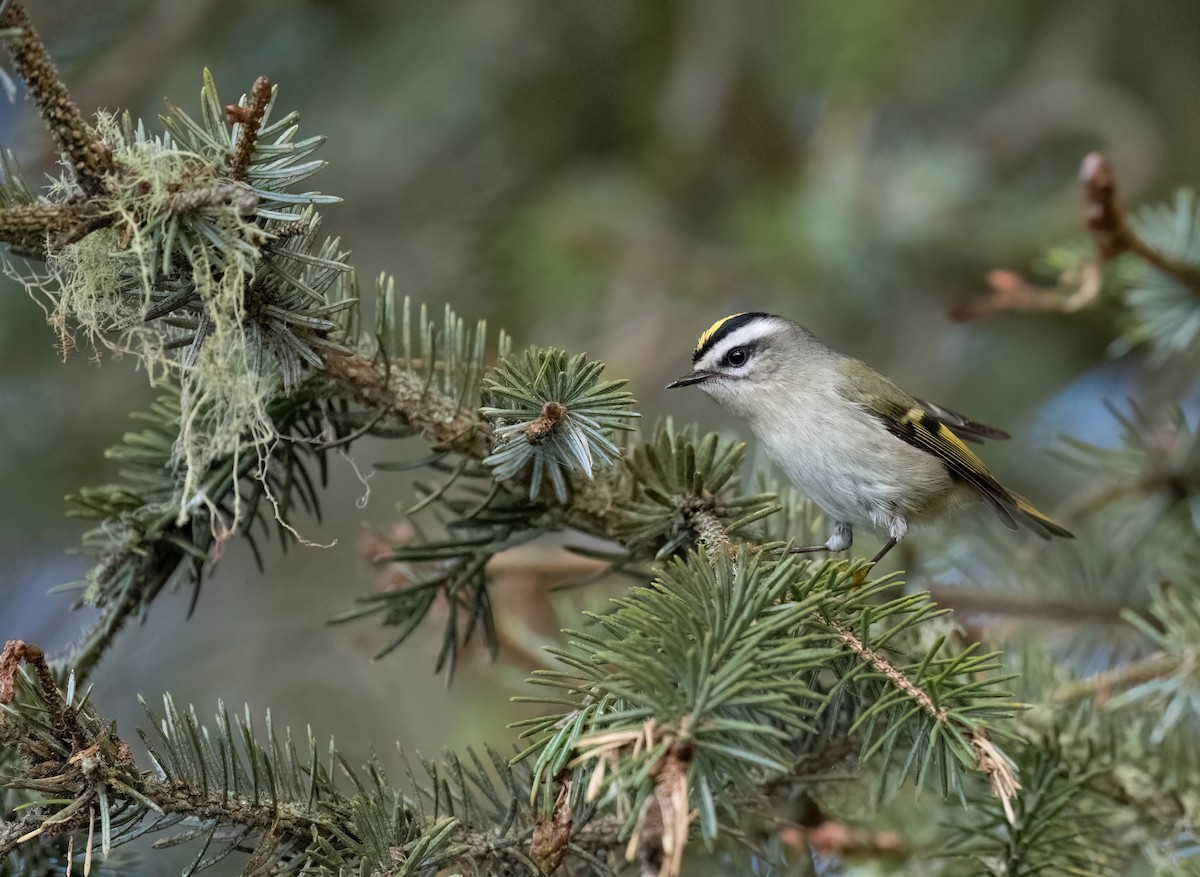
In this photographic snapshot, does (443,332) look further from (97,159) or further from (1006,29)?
(1006,29)

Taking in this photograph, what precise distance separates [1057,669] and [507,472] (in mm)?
977

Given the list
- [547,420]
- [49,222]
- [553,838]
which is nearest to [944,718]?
[553,838]

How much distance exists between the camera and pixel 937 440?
2.21 m

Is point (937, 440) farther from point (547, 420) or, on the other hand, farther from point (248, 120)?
point (248, 120)

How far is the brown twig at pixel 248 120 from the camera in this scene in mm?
959

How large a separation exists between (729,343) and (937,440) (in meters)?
0.50

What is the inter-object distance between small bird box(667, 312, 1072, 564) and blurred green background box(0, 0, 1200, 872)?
447mm

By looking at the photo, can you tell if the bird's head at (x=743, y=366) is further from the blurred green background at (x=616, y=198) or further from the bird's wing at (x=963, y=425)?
the blurred green background at (x=616, y=198)

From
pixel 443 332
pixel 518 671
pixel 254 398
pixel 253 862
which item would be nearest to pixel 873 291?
pixel 518 671

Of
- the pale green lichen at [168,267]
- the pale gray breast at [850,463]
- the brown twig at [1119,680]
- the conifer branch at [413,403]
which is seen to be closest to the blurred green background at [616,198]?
the pale gray breast at [850,463]

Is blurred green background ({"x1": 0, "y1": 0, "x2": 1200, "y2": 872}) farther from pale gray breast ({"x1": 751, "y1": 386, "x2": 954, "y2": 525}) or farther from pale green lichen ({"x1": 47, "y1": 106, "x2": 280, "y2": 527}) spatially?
pale green lichen ({"x1": 47, "y1": 106, "x2": 280, "y2": 527})

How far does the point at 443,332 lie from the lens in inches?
54.5

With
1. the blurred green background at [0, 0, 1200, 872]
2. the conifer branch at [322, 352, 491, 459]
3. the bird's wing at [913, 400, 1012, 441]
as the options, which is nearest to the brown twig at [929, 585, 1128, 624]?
the bird's wing at [913, 400, 1012, 441]

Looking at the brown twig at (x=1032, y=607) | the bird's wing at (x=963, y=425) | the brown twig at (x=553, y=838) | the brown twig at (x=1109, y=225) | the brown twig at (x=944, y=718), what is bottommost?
the brown twig at (x=553, y=838)
